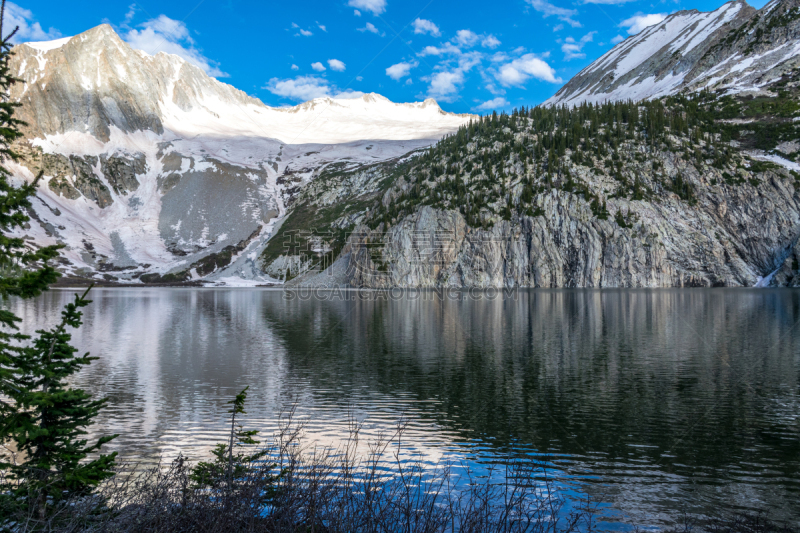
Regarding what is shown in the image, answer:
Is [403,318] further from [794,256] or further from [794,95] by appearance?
[794,95]

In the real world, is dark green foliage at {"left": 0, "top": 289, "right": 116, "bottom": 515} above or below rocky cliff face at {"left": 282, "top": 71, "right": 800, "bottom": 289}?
below

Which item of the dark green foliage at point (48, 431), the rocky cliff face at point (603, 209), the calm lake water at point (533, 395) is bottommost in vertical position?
the calm lake water at point (533, 395)

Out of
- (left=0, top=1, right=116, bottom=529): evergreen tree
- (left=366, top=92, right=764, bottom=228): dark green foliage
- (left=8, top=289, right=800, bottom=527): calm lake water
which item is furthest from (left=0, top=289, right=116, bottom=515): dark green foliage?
(left=366, top=92, right=764, bottom=228): dark green foliage

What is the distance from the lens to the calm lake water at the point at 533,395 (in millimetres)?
16234

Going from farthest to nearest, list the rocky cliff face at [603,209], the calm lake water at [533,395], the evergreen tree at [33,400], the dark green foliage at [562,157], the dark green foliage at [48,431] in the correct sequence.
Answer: the dark green foliage at [562,157] < the rocky cliff face at [603,209] < the calm lake water at [533,395] < the dark green foliage at [48,431] < the evergreen tree at [33,400]

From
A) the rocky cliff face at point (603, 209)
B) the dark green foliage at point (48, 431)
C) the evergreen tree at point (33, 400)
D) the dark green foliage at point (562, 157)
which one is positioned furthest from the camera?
the dark green foliage at point (562, 157)

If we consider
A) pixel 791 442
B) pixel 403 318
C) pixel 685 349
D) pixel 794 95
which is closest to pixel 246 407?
pixel 791 442

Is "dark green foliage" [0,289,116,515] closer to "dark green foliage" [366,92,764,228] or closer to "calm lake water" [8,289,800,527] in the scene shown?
"calm lake water" [8,289,800,527]

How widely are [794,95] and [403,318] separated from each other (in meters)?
197

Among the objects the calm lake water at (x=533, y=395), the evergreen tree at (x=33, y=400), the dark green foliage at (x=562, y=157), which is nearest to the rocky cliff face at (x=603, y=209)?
the dark green foliage at (x=562, y=157)

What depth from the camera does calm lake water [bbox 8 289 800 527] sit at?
16234 mm

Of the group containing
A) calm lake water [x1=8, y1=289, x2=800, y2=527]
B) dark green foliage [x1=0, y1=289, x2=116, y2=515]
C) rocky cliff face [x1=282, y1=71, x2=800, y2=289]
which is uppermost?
rocky cliff face [x1=282, y1=71, x2=800, y2=289]

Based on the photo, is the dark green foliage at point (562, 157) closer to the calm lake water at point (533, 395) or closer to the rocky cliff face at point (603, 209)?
the rocky cliff face at point (603, 209)

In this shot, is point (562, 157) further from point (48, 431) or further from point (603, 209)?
point (48, 431)
